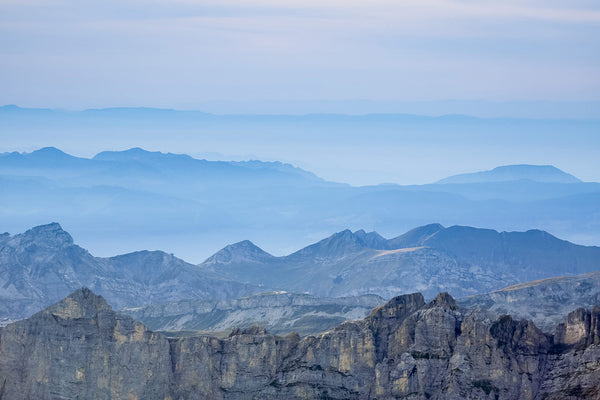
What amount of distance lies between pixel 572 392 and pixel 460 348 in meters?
17.9

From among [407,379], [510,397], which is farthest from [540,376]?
[407,379]

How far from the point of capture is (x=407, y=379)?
199 metres

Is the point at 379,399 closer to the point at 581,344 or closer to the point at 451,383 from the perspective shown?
the point at 451,383

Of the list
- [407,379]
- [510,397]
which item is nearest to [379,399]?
[407,379]

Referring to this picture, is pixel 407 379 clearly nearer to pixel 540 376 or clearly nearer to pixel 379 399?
pixel 379 399

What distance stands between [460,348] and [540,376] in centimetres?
1112

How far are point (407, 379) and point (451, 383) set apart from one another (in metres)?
6.30

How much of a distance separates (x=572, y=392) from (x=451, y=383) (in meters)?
16.3

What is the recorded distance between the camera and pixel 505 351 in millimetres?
199500

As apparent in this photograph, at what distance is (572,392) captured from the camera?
188250mm

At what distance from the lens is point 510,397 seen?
194750 mm

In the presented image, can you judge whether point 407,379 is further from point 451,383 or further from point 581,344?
point 581,344

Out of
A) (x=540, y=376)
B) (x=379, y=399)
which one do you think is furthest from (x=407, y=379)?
(x=540, y=376)

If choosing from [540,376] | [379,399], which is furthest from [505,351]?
[379,399]
